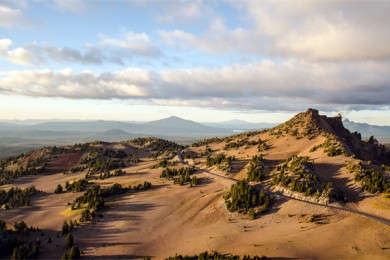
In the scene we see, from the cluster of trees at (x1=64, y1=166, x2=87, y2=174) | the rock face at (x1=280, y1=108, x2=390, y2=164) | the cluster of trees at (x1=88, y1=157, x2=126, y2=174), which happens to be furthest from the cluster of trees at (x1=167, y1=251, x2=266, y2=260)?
the cluster of trees at (x1=64, y1=166, x2=87, y2=174)

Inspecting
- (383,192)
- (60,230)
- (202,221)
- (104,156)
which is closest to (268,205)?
(202,221)

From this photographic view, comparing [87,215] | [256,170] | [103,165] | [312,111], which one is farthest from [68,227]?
[312,111]

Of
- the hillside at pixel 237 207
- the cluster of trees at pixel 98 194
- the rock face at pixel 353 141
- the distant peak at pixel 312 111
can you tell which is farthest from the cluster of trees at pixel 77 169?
the distant peak at pixel 312 111

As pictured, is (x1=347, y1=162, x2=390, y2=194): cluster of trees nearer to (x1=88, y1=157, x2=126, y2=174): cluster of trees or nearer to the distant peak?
the distant peak

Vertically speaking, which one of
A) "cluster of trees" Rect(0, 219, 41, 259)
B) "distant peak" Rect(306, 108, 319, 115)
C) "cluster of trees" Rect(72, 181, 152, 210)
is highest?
"distant peak" Rect(306, 108, 319, 115)

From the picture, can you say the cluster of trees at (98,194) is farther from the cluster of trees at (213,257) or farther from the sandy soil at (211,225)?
the cluster of trees at (213,257)

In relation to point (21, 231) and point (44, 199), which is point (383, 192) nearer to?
point (21, 231)
